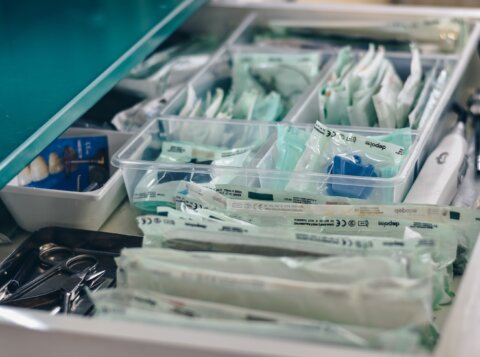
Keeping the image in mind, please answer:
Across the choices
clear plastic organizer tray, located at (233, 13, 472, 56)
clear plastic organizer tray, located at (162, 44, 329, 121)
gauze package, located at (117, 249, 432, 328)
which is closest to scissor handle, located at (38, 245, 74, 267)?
gauze package, located at (117, 249, 432, 328)

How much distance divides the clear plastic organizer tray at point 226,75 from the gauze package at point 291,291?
57cm

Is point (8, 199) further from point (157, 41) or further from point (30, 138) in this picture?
point (157, 41)

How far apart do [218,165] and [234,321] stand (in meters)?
0.41

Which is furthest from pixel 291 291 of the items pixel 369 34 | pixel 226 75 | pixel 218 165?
pixel 369 34

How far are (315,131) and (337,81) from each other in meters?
0.32

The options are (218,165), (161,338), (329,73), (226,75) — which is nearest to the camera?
(161,338)

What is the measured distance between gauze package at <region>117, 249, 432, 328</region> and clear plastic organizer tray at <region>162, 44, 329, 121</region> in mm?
566

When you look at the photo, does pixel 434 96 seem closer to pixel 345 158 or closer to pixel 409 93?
A: pixel 409 93

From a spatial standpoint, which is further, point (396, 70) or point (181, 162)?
point (396, 70)

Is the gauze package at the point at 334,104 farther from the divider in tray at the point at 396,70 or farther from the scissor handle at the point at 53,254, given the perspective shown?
the scissor handle at the point at 53,254

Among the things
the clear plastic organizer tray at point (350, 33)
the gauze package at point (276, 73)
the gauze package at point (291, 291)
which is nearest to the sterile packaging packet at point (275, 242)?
the gauze package at point (291, 291)

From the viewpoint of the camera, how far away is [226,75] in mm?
1644

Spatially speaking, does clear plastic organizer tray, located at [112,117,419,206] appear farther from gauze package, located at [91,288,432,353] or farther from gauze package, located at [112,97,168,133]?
gauze package, located at [91,288,432,353]

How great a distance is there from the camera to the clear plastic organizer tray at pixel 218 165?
1.12 m
